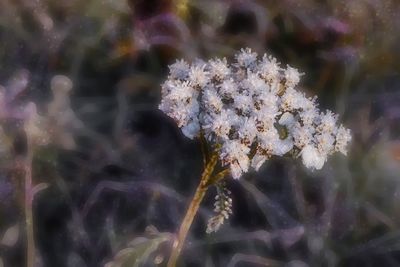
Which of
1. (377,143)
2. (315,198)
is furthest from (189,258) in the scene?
(377,143)

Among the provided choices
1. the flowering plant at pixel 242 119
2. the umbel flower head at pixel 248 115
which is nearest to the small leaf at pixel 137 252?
the flowering plant at pixel 242 119

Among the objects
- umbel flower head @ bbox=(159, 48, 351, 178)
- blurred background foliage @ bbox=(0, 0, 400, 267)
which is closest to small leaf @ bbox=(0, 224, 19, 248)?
blurred background foliage @ bbox=(0, 0, 400, 267)

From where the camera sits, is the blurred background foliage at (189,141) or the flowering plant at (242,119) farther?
the blurred background foliage at (189,141)

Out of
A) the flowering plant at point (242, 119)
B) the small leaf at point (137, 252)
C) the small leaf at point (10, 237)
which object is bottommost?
the small leaf at point (137, 252)

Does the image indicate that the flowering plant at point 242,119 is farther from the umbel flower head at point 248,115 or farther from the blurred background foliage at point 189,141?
the blurred background foliage at point 189,141

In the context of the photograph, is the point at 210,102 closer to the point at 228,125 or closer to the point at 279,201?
the point at 228,125

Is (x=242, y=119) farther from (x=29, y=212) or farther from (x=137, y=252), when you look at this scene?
(x=29, y=212)

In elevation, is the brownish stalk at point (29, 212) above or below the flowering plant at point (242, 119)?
below

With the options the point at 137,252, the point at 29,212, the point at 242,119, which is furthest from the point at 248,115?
the point at 29,212
